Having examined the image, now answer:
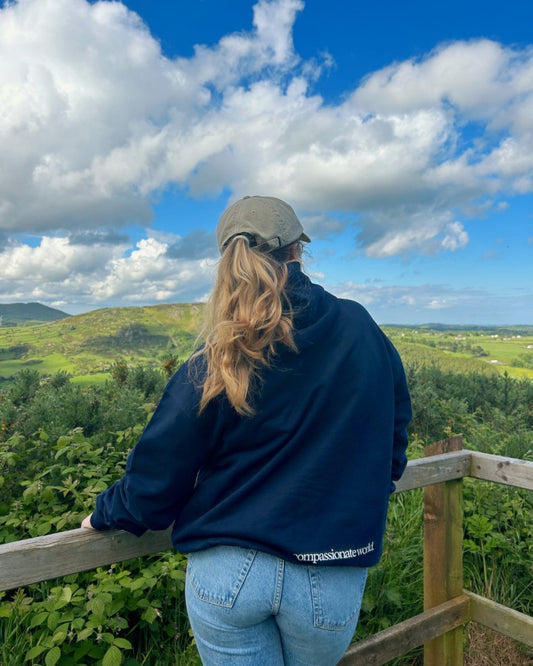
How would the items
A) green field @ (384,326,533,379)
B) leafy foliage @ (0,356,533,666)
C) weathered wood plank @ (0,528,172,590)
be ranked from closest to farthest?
weathered wood plank @ (0,528,172,590), leafy foliage @ (0,356,533,666), green field @ (384,326,533,379)

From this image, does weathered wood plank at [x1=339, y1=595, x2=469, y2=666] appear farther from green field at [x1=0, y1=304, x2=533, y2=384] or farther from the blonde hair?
green field at [x1=0, y1=304, x2=533, y2=384]

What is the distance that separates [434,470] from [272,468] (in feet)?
5.33

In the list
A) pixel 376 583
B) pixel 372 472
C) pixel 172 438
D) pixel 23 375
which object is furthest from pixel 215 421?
pixel 23 375

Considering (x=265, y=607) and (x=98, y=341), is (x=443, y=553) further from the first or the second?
(x=98, y=341)

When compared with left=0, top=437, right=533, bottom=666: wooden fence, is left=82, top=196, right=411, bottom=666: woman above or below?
above

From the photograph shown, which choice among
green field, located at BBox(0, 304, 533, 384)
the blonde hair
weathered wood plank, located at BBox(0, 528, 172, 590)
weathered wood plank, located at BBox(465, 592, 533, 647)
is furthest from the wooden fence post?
green field, located at BBox(0, 304, 533, 384)

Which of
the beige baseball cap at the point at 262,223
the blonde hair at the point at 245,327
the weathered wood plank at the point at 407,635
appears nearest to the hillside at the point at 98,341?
the weathered wood plank at the point at 407,635

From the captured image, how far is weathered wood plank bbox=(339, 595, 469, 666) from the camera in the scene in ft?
7.80

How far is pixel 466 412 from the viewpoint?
623cm

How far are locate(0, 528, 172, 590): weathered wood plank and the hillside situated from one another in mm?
3342

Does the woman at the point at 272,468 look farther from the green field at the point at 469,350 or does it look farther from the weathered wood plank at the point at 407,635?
the green field at the point at 469,350

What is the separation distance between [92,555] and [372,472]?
3.18 feet

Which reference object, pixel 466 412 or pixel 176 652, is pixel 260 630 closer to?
pixel 176 652

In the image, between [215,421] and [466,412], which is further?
[466,412]
